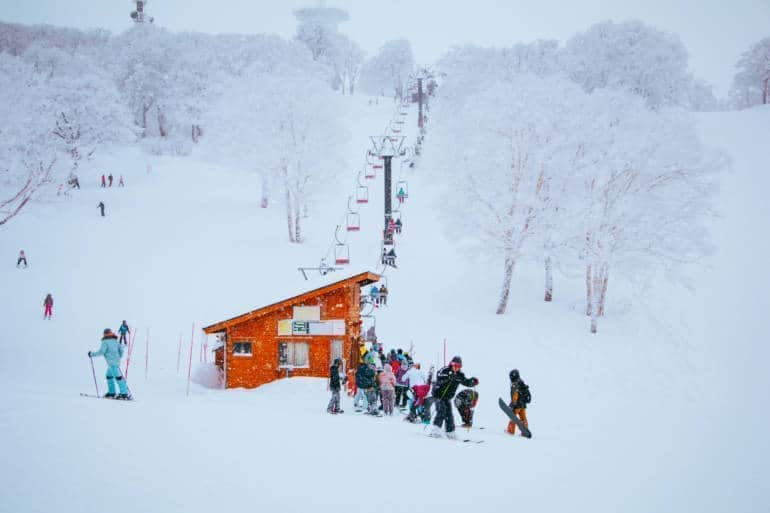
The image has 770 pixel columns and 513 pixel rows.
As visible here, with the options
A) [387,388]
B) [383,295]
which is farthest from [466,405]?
[383,295]

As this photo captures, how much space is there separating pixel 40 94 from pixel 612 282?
39.2 meters

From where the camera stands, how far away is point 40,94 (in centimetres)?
3656

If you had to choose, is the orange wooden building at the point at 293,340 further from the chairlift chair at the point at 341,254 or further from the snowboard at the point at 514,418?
the chairlift chair at the point at 341,254

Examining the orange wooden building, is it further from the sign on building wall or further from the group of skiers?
the group of skiers

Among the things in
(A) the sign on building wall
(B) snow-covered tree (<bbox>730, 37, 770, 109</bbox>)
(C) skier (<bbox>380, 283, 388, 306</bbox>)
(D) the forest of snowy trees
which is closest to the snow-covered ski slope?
(C) skier (<bbox>380, 283, 388, 306</bbox>)

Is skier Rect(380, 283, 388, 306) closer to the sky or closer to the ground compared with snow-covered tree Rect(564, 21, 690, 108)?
closer to the ground

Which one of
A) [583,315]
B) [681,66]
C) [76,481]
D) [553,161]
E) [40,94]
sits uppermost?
[681,66]

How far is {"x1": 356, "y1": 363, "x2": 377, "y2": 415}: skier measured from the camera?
13.8 meters

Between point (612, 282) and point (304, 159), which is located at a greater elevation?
point (304, 159)

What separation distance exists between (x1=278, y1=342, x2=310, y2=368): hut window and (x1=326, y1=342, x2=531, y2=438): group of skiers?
3.77m

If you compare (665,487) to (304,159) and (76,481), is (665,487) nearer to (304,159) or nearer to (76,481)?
(76,481)

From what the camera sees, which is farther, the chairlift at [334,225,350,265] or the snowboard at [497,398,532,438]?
the chairlift at [334,225,350,265]

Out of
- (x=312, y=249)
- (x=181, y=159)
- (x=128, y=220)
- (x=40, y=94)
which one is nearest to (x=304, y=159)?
(x=312, y=249)

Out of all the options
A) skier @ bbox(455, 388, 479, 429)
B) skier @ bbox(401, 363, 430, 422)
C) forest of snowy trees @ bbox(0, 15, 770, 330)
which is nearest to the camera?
skier @ bbox(455, 388, 479, 429)
